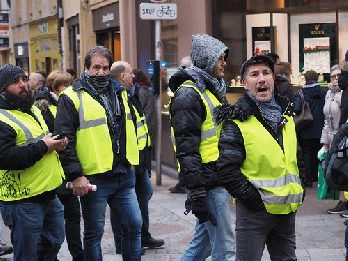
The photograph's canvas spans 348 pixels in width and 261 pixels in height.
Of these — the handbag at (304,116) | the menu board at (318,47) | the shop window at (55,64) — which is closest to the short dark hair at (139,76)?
the handbag at (304,116)

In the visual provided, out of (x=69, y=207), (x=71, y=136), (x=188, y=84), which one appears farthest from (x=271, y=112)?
(x=69, y=207)

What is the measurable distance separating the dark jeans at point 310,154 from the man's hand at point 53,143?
6301mm

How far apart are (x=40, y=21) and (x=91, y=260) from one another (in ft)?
82.4

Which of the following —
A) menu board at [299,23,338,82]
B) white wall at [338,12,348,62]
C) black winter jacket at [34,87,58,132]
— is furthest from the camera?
menu board at [299,23,338,82]

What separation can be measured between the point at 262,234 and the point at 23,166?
1782mm

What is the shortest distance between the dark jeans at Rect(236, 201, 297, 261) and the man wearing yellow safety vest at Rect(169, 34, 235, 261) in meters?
0.39

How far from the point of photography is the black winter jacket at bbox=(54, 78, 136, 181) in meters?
5.28

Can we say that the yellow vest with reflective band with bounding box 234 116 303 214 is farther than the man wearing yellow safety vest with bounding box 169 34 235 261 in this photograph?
No

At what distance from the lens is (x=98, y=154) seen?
5422mm

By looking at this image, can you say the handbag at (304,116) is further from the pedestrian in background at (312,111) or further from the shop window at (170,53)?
the shop window at (170,53)

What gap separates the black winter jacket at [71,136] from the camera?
5.28 meters

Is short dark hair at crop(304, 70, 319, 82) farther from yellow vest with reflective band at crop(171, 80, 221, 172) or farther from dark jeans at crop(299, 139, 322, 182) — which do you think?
yellow vest with reflective band at crop(171, 80, 221, 172)

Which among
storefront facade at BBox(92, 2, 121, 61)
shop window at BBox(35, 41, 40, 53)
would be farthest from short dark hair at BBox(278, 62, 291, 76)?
shop window at BBox(35, 41, 40, 53)

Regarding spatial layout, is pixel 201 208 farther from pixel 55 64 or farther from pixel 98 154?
pixel 55 64
